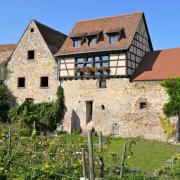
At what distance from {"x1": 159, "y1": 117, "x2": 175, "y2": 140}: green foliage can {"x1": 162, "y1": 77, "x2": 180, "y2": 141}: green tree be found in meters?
0.34

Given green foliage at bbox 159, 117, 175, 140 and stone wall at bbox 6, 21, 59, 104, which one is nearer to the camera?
green foliage at bbox 159, 117, 175, 140

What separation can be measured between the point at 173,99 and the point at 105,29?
8.59 meters

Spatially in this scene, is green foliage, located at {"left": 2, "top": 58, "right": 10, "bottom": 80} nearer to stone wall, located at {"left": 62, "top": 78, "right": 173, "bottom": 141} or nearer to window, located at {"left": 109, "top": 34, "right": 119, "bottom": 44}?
stone wall, located at {"left": 62, "top": 78, "right": 173, "bottom": 141}

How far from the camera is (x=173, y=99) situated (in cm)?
2425

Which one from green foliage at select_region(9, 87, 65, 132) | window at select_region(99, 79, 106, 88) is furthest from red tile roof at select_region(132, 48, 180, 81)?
green foliage at select_region(9, 87, 65, 132)

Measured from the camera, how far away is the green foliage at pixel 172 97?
2408cm

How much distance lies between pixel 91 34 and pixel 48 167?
20847mm

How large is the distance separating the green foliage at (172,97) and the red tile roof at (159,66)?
0.88 metres

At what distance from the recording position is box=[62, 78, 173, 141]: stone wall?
25.3 metres

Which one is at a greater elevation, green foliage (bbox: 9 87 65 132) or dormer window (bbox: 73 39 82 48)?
dormer window (bbox: 73 39 82 48)

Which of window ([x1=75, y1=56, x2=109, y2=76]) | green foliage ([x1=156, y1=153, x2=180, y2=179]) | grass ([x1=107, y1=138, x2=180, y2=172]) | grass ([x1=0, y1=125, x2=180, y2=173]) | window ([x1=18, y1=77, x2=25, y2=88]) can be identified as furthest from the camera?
window ([x1=18, y1=77, x2=25, y2=88])

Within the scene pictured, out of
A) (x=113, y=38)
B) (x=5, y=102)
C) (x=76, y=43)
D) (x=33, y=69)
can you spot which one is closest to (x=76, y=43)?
(x=76, y=43)

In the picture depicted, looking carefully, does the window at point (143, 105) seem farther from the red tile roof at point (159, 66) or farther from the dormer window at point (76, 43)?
the dormer window at point (76, 43)

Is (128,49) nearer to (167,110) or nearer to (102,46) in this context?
(102,46)
